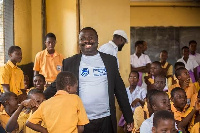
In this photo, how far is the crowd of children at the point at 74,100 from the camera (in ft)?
11.9

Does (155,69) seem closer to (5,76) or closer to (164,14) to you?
(5,76)

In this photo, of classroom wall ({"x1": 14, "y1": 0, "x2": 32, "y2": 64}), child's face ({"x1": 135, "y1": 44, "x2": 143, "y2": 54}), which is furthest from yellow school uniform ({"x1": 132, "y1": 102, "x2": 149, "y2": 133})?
classroom wall ({"x1": 14, "y1": 0, "x2": 32, "y2": 64})

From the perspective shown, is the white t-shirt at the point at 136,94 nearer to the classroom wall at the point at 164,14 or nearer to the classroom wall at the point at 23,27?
the classroom wall at the point at 23,27

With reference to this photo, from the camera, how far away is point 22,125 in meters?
4.66

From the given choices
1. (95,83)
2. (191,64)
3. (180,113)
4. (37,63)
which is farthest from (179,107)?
(191,64)

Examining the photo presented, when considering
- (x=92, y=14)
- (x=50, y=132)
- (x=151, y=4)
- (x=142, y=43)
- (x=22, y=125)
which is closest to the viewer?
(x=50, y=132)

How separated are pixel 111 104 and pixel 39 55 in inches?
119

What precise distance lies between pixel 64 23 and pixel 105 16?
4.33ft

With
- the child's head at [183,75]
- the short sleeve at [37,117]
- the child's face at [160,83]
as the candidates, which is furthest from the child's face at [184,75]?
the short sleeve at [37,117]

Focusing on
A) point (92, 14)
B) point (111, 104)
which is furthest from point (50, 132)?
point (92, 14)

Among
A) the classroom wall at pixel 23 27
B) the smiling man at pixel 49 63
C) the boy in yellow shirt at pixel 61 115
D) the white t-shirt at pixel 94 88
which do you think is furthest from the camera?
the classroom wall at pixel 23 27

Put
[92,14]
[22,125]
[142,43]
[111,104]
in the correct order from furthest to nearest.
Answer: [142,43] < [92,14] < [22,125] < [111,104]

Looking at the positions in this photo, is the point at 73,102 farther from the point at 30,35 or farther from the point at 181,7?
the point at 181,7

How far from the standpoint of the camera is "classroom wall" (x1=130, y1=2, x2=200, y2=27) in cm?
1143
